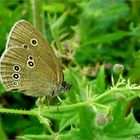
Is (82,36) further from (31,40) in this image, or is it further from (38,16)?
(31,40)

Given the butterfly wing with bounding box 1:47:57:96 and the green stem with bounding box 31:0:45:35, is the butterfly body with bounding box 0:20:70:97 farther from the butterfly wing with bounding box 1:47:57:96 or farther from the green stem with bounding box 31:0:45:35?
the green stem with bounding box 31:0:45:35

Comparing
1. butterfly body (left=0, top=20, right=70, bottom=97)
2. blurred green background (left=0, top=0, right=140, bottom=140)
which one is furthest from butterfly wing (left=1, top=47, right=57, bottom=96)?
blurred green background (left=0, top=0, right=140, bottom=140)

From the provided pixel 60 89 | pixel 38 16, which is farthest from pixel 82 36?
pixel 60 89

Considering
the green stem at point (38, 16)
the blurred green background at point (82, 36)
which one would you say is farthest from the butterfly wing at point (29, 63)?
the green stem at point (38, 16)

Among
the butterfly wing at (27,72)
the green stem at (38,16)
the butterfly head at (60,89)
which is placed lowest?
the butterfly head at (60,89)

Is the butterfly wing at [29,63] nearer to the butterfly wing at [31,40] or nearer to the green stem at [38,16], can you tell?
the butterfly wing at [31,40]

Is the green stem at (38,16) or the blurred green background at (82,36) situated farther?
the green stem at (38,16)
